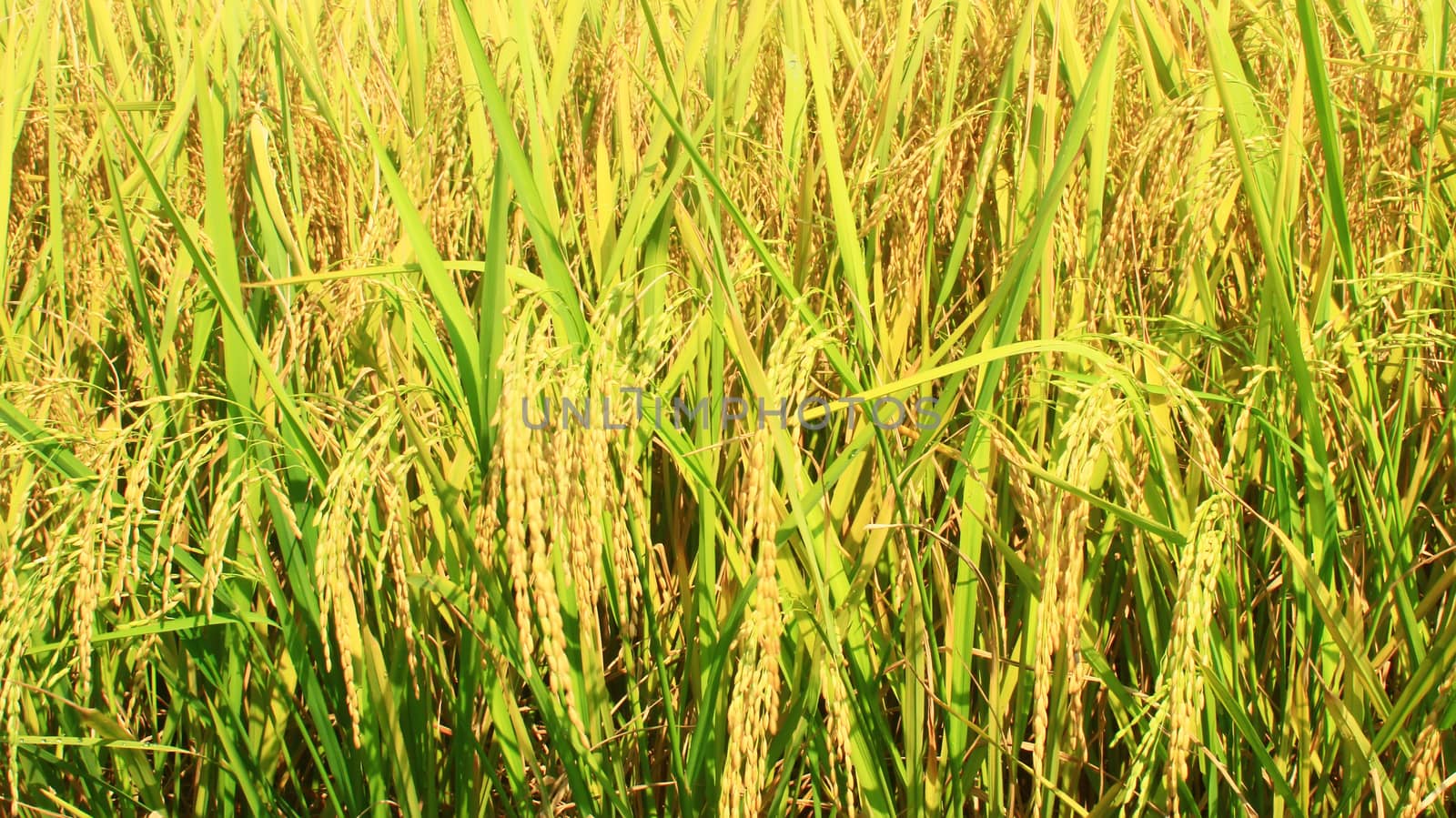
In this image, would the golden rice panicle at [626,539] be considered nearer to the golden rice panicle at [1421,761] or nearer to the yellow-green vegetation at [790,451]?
the yellow-green vegetation at [790,451]

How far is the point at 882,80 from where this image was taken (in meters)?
1.35

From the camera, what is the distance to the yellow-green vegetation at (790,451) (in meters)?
0.96

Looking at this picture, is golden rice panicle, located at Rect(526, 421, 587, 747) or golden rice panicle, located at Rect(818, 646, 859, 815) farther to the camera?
golden rice panicle, located at Rect(818, 646, 859, 815)

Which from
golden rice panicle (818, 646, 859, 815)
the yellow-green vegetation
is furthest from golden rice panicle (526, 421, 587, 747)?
golden rice panicle (818, 646, 859, 815)

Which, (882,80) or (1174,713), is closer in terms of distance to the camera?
(1174,713)

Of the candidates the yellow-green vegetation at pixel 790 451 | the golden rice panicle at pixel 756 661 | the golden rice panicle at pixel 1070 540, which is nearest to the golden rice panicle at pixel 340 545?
the yellow-green vegetation at pixel 790 451

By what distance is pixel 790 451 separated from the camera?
3.11 feet

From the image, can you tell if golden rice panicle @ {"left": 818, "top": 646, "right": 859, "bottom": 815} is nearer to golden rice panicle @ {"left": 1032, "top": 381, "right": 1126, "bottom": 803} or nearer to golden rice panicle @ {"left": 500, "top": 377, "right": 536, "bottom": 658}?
golden rice panicle @ {"left": 1032, "top": 381, "right": 1126, "bottom": 803}

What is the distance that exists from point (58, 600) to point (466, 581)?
64 cm

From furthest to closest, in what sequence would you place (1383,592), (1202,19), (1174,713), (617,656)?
(617,656) < (1202,19) < (1383,592) < (1174,713)

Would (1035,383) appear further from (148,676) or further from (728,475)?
(148,676)

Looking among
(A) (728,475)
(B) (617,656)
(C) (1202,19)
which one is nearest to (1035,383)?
(A) (728,475)

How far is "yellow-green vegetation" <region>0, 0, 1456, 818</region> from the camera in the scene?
3.14 feet

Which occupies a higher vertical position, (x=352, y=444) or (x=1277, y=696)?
(x=352, y=444)
